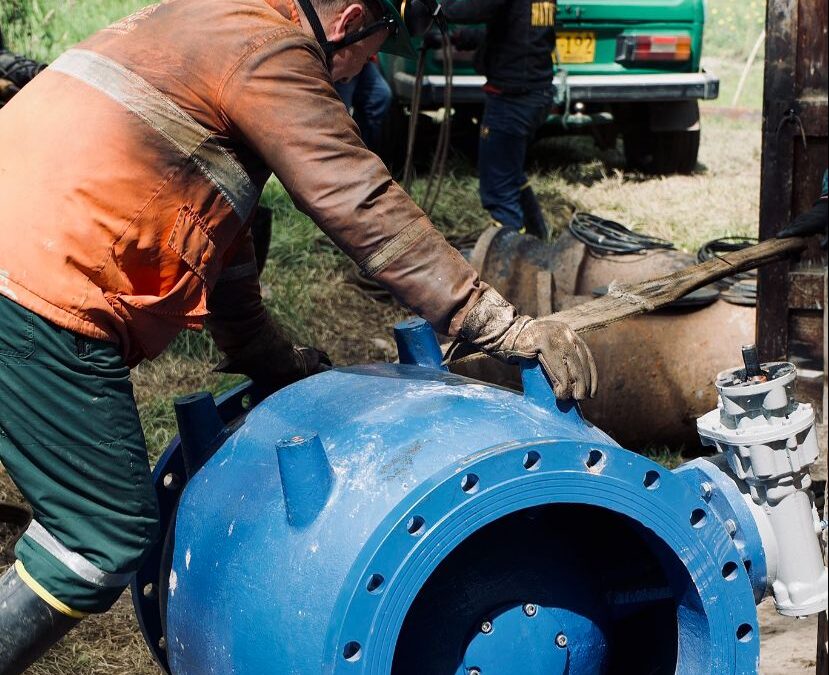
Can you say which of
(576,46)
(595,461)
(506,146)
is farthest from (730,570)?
(576,46)

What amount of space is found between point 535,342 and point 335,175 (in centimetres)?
50

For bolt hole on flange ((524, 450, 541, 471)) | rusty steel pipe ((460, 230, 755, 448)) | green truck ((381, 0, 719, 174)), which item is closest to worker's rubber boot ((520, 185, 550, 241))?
green truck ((381, 0, 719, 174))

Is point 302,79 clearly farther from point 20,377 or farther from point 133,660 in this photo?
point 133,660

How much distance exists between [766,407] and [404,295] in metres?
0.76

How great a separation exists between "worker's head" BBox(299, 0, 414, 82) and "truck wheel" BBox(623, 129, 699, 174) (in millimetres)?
5970

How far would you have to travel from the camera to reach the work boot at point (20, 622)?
2.19 metres

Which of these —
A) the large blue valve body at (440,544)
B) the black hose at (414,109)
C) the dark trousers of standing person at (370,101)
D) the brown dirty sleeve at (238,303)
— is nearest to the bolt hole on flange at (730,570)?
the large blue valve body at (440,544)

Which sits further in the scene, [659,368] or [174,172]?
[659,368]

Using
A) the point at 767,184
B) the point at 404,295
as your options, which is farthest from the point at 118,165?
the point at 767,184

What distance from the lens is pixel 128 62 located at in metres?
2.21

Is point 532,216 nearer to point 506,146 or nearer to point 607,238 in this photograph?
point 506,146

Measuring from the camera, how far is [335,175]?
2.15 metres

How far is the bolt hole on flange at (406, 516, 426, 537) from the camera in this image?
6.22 feet

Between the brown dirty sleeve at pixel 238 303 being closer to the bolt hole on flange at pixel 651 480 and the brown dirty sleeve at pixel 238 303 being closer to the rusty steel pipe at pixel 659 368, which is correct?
the bolt hole on flange at pixel 651 480
